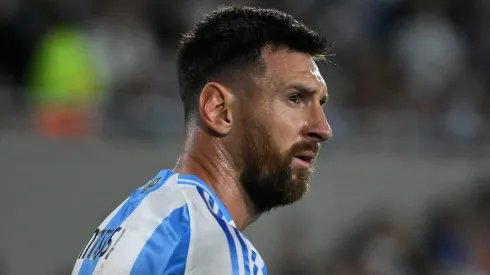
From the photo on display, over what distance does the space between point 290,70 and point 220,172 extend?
0.37 m

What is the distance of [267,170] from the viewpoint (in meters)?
2.93

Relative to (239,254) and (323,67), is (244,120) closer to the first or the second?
(239,254)

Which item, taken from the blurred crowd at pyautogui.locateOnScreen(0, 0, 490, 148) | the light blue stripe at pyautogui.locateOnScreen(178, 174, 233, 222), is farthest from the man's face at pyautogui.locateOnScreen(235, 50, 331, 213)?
the blurred crowd at pyautogui.locateOnScreen(0, 0, 490, 148)

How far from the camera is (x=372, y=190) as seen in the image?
9336 millimetres

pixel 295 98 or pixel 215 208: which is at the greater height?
pixel 295 98

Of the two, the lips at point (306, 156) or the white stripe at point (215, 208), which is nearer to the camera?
the white stripe at point (215, 208)

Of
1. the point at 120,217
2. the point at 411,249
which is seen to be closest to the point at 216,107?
the point at 120,217

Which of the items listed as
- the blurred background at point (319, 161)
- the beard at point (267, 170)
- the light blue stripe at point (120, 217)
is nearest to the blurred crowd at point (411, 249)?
the blurred background at point (319, 161)

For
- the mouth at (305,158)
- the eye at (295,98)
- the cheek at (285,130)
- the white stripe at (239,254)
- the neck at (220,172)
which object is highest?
the eye at (295,98)

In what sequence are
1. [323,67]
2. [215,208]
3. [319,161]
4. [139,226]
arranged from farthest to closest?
1. [323,67]
2. [319,161]
3. [215,208]
4. [139,226]

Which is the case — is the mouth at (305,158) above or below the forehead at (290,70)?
below

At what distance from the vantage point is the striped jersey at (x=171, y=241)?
8.25ft

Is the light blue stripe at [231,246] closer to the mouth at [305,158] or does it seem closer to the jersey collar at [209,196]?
the jersey collar at [209,196]

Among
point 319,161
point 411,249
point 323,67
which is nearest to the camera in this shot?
point 411,249
